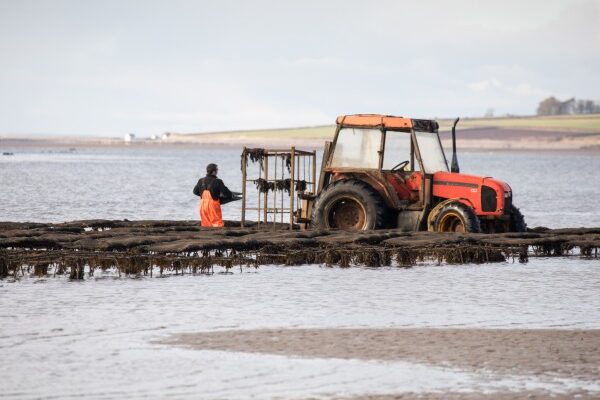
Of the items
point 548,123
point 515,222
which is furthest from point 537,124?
point 515,222

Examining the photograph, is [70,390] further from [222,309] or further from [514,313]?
[514,313]

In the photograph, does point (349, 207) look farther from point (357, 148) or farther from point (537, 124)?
point (537, 124)

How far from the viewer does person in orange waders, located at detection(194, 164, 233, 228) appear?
22141 millimetres

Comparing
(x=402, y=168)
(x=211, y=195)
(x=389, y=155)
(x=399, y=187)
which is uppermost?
(x=389, y=155)

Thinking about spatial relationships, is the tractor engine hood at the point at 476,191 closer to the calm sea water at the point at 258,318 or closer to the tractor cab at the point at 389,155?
the tractor cab at the point at 389,155

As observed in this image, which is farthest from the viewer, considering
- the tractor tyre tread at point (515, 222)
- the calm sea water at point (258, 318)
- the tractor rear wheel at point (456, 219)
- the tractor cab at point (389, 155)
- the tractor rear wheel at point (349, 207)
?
the tractor tyre tread at point (515, 222)

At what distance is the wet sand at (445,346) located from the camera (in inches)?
411

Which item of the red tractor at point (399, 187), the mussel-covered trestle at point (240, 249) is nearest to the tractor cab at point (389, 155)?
the red tractor at point (399, 187)

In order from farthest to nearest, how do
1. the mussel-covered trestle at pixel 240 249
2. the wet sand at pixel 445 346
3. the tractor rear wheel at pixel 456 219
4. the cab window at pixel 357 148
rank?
the cab window at pixel 357 148 < the tractor rear wheel at pixel 456 219 < the mussel-covered trestle at pixel 240 249 < the wet sand at pixel 445 346

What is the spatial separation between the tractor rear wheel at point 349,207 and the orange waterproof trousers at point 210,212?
2.11m

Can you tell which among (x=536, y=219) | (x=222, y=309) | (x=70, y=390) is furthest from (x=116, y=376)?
(x=536, y=219)

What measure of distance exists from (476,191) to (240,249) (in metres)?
4.26

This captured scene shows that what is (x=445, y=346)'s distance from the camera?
1136cm

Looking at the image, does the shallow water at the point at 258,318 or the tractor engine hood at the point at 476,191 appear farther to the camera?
the tractor engine hood at the point at 476,191
